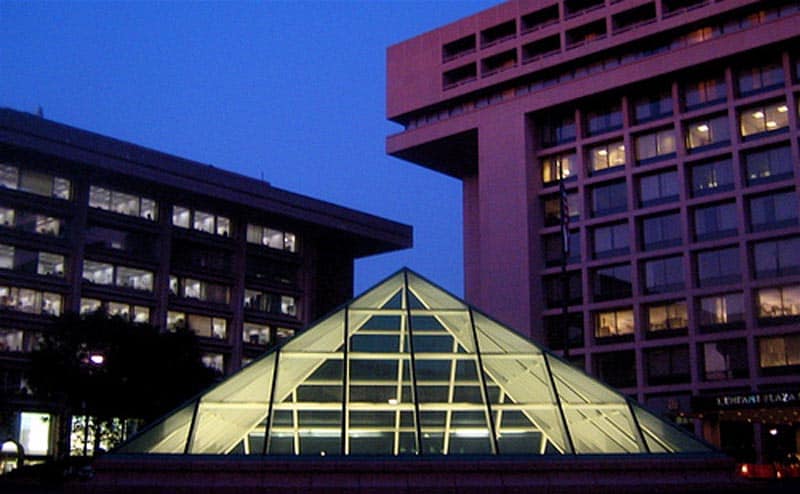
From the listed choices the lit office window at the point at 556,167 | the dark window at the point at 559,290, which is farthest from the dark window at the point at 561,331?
the lit office window at the point at 556,167

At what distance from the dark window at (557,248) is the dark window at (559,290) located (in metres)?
1.12

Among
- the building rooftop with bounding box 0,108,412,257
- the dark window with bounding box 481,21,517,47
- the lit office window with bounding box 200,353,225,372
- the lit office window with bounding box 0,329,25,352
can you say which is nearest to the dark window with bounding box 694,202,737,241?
the dark window with bounding box 481,21,517,47

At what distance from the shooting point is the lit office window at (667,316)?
65312 mm

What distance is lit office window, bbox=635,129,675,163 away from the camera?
2685 inches

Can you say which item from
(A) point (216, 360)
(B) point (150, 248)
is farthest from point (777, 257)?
(B) point (150, 248)

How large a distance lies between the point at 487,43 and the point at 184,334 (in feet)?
109

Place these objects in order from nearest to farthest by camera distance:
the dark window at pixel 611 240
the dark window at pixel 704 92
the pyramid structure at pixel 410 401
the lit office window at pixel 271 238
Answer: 1. the pyramid structure at pixel 410 401
2. the dark window at pixel 704 92
3. the dark window at pixel 611 240
4. the lit office window at pixel 271 238

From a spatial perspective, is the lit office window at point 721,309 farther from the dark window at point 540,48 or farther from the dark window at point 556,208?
the dark window at point 540,48

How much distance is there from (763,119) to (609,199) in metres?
12.0

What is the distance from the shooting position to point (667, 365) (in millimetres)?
65188

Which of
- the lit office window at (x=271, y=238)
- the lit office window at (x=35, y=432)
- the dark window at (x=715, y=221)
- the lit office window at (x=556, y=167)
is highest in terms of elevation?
the lit office window at (x=556, y=167)

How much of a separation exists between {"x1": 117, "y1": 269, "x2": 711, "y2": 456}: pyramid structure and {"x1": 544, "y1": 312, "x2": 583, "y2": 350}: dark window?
1673 inches

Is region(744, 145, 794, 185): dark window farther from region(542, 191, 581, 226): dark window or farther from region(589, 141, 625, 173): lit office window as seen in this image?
region(542, 191, 581, 226): dark window

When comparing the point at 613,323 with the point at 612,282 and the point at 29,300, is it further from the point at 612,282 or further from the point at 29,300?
the point at 29,300
